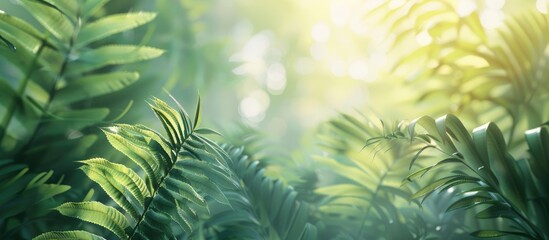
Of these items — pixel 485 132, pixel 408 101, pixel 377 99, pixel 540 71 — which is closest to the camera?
pixel 485 132

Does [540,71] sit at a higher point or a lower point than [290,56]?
lower

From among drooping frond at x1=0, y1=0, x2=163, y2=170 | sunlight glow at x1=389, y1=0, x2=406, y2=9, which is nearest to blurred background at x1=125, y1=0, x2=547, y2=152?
sunlight glow at x1=389, y1=0, x2=406, y2=9

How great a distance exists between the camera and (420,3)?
2.92 feet

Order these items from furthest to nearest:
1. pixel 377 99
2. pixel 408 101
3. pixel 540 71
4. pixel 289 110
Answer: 1. pixel 289 110
2. pixel 377 99
3. pixel 408 101
4. pixel 540 71

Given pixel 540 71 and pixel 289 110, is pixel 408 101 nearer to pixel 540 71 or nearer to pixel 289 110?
pixel 540 71

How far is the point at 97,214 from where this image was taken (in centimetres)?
49

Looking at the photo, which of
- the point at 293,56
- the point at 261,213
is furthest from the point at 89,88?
the point at 293,56

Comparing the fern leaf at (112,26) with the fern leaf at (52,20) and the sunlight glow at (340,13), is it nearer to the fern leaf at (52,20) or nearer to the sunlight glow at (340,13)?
the fern leaf at (52,20)

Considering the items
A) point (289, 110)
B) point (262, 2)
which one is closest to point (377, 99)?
point (262, 2)

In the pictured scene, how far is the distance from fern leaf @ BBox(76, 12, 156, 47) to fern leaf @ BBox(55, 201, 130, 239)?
0.28 meters

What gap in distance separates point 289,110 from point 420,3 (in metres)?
3.08

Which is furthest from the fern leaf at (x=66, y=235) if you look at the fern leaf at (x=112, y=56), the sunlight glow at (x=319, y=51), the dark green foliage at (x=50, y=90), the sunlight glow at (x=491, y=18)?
the sunlight glow at (x=319, y=51)

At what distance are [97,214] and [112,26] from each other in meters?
0.30

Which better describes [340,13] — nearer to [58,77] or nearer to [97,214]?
[58,77]
